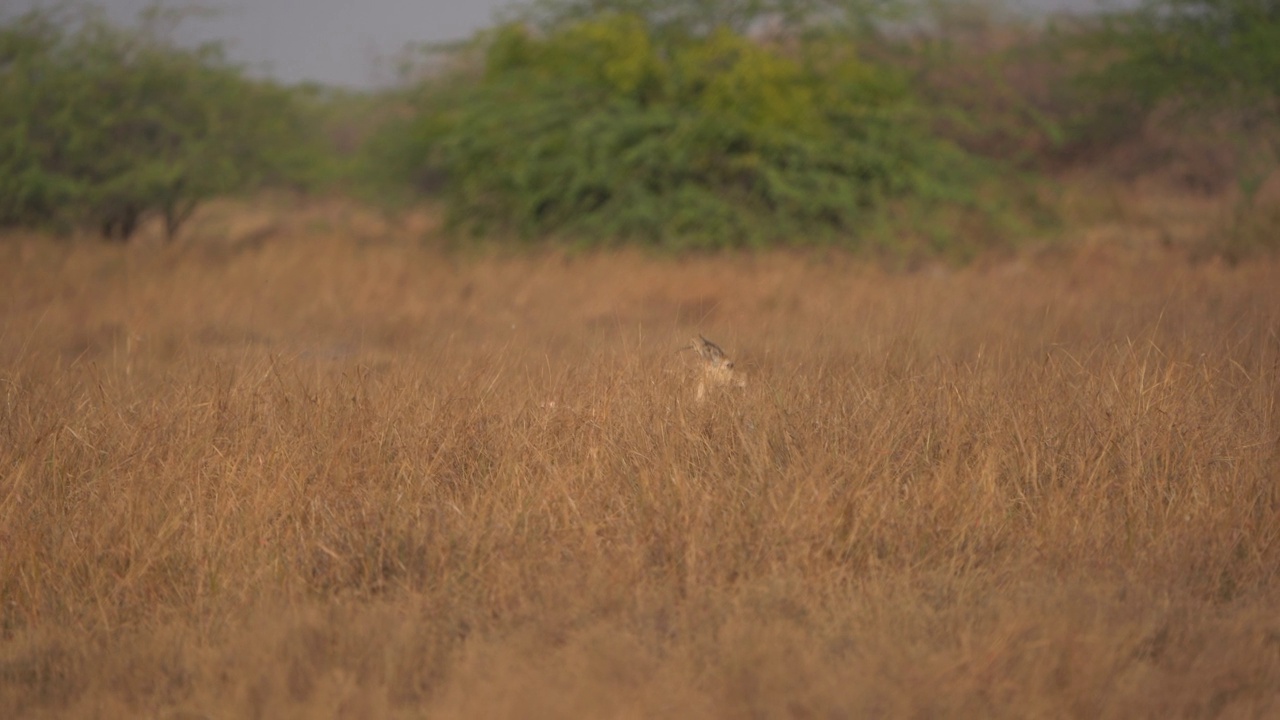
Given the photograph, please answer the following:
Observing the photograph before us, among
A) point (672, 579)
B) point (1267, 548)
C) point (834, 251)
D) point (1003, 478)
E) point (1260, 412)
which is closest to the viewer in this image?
point (672, 579)

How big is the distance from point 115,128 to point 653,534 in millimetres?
12863

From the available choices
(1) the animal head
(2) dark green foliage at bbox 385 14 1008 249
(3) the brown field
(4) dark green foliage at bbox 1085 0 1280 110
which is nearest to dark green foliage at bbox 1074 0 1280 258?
(4) dark green foliage at bbox 1085 0 1280 110

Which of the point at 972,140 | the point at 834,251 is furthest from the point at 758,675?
the point at 972,140

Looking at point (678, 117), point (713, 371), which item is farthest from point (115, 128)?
point (713, 371)

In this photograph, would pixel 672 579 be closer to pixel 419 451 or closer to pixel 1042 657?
pixel 1042 657

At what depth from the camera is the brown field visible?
112 inches

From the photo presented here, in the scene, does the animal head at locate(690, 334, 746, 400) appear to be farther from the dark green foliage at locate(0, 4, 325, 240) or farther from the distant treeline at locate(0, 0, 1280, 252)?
the dark green foliage at locate(0, 4, 325, 240)

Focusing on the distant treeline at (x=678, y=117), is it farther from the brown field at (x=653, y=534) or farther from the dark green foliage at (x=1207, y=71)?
the brown field at (x=653, y=534)

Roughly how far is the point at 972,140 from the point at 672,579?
505 inches

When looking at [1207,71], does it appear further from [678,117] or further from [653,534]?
[653,534]

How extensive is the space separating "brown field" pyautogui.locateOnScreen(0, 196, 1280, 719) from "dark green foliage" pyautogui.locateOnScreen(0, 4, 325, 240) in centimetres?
908

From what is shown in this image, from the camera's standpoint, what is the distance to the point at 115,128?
14.3 metres

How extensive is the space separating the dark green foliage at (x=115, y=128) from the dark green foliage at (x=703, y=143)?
11.7 feet

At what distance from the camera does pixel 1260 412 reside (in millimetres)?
4516
